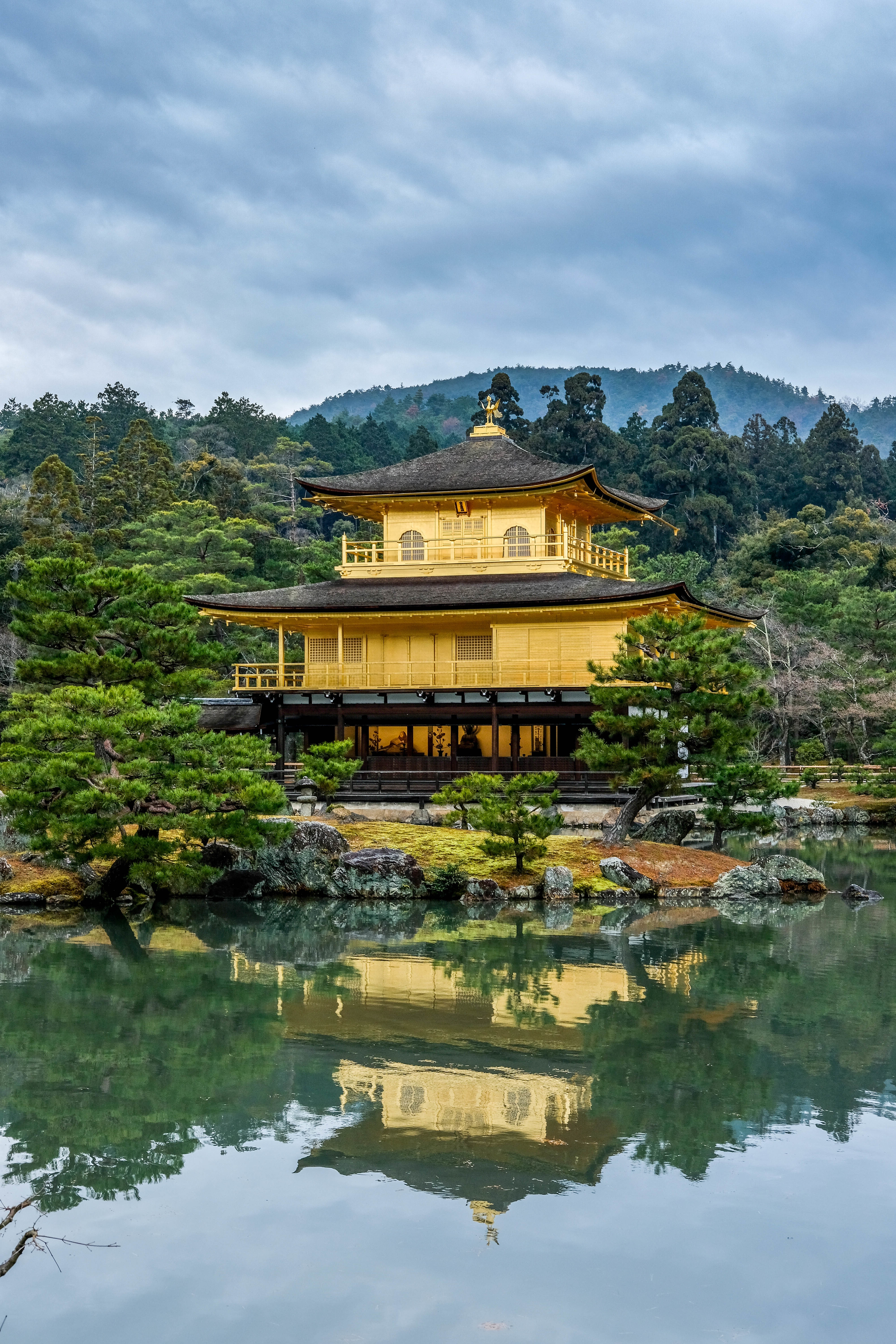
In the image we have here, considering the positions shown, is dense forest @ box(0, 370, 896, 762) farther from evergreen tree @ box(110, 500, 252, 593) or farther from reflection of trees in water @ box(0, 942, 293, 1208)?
reflection of trees in water @ box(0, 942, 293, 1208)

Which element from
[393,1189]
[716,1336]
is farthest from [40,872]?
[716,1336]

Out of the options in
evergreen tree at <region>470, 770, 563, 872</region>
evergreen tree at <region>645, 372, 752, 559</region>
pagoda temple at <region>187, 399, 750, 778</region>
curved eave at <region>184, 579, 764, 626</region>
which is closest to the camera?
evergreen tree at <region>470, 770, 563, 872</region>

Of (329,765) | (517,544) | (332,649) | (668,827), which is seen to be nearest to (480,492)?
(517,544)

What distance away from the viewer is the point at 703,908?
23609 millimetres

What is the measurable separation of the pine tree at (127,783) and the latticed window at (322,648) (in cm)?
1263

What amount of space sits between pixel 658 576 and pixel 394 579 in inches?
1164

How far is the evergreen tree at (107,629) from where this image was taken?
22.1 m

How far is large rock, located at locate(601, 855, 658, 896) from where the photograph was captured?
24.6 m

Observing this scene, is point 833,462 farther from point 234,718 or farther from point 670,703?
point 670,703

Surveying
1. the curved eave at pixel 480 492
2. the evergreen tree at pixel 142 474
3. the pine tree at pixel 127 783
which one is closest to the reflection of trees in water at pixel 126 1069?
the pine tree at pixel 127 783

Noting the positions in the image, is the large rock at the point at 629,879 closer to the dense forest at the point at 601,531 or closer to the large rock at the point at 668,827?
the large rock at the point at 668,827

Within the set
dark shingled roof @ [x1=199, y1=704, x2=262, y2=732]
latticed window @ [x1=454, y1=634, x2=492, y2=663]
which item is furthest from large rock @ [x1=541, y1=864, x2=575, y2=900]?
dark shingled roof @ [x1=199, y1=704, x2=262, y2=732]

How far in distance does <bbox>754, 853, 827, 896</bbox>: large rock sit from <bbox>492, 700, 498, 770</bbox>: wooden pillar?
8583mm

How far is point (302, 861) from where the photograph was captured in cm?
2480
